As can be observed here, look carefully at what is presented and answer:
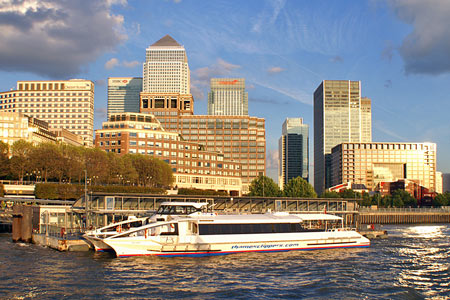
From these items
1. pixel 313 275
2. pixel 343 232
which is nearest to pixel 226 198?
pixel 343 232

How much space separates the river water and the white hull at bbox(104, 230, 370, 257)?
47.7 inches

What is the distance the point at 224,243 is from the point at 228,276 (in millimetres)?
12862

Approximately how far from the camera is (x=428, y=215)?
6496 inches

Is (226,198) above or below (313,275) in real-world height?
above

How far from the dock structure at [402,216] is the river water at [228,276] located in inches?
3821

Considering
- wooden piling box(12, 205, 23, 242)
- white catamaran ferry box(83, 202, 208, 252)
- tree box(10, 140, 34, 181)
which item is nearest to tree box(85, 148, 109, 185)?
tree box(10, 140, 34, 181)

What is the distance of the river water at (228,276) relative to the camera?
126 feet

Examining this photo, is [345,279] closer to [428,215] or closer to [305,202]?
[305,202]

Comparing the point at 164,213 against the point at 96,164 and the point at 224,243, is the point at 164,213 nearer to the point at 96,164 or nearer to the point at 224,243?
the point at 224,243

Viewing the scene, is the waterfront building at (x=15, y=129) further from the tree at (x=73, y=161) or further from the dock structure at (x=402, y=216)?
the dock structure at (x=402, y=216)

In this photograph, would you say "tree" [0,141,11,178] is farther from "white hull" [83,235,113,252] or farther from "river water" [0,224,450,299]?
"white hull" [83,235,113,252]

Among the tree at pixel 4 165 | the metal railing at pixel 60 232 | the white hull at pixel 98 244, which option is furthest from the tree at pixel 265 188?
the white hull at pixel 98 244

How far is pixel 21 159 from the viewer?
5197 inches

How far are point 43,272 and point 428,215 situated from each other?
147 meters
